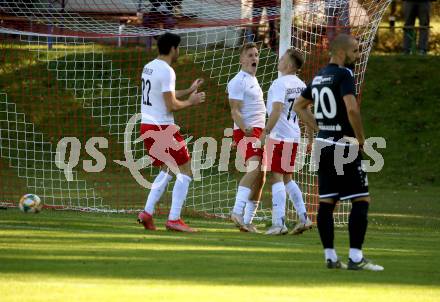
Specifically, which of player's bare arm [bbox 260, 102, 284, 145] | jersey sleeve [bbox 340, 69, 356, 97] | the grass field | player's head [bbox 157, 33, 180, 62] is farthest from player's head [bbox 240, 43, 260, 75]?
jersey sleeve [bbox 340, 69, 356, 97]

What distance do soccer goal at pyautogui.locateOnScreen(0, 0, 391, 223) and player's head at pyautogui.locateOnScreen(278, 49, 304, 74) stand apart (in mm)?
1365

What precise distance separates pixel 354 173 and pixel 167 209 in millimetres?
7925

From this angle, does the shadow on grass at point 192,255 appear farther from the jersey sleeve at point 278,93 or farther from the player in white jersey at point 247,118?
the jersey sleeve at point 278,93

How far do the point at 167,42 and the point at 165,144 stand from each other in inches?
45.1

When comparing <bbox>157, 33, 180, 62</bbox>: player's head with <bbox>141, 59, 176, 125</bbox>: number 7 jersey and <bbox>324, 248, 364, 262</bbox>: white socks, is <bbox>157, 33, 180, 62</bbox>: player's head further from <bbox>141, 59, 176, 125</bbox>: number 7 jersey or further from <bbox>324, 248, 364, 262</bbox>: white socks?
<bbox>324, 248, 364, 262</bbox>: white socks

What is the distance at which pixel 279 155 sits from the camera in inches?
531

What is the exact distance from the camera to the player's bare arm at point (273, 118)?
13.0m

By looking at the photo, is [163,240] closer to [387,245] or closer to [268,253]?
[268,253]

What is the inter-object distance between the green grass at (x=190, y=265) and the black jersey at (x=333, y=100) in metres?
1.20

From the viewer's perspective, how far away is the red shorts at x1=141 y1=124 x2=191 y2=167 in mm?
12805

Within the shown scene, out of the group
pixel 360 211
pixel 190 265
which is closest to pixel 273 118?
pixel 360 211

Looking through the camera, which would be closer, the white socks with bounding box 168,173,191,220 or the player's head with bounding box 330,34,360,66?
the player's head with bounding box 330,34,360,66

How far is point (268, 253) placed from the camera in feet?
36.1

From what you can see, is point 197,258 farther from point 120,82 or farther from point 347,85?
point 120,82
